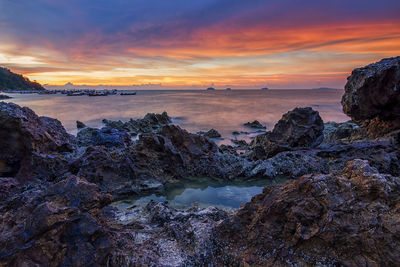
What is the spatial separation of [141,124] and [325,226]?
66.4ft

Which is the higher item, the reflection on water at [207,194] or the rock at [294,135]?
the rock at [294,135]

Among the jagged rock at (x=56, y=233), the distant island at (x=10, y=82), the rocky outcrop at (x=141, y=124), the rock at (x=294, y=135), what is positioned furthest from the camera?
the distant island at (x=10, y=82)

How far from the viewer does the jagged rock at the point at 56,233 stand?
108 inches

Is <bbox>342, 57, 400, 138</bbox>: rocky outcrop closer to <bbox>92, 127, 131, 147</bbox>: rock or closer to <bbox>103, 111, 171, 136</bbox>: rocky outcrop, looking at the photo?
<bbox>92, 127, 131, 147</bbox>: rock

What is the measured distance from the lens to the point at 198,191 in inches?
297

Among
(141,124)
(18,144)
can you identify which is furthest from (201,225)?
(141,124)

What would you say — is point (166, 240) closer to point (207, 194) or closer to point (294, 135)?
point (207, 194)

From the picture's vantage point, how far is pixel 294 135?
10.1 meters

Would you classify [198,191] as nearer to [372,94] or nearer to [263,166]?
[263,166]

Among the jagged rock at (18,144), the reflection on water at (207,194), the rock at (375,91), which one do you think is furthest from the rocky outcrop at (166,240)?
the rock at (375,91)

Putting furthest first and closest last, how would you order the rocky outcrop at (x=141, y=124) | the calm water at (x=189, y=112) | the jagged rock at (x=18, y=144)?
the calm water at (x=189, y=112)
the rocky outcrop at (x=141, y=124)
the jagged rock at (x=18, y=144)

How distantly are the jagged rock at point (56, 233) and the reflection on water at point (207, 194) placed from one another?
3.09 meters

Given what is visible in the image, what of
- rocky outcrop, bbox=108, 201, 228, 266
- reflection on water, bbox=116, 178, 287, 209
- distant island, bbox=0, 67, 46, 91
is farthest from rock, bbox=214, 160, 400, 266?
distant island, bbox=0, 67, 46, 91

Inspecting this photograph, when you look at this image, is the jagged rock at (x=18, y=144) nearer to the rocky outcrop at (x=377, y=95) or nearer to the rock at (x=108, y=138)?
the rock at (x=108, y=138)
